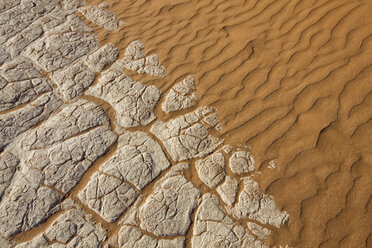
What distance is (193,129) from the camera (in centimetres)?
334

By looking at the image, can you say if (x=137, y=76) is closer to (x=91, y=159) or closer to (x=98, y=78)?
(x=98, y=78)

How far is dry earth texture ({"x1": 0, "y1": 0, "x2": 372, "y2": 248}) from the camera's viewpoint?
8.71ft

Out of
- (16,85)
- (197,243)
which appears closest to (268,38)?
(197,243)

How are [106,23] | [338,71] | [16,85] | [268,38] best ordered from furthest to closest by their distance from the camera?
[106,23] → [268,38] → [16,85] → [338,71]

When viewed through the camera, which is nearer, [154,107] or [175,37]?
[154,107]

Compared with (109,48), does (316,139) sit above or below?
below

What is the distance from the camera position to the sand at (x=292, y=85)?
2701mm

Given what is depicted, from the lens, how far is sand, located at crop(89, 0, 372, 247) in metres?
2.70

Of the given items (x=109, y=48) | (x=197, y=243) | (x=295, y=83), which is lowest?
(x=197, y=243)

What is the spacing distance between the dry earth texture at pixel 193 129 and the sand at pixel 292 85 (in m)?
0.02

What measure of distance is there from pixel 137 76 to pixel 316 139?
91.3 inches

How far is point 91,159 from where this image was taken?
3131 millimetres

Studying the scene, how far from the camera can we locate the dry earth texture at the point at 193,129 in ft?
8.71

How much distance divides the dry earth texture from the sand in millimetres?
17
